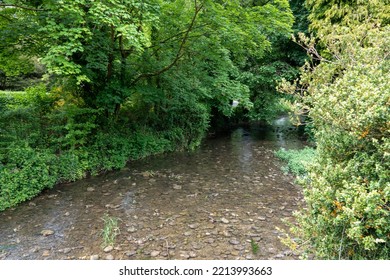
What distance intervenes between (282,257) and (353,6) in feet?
24.7

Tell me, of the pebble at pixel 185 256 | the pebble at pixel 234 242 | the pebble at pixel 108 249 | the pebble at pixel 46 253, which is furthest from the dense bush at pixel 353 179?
the pebble at pixel 46 253

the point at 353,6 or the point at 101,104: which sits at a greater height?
the point at 353,6

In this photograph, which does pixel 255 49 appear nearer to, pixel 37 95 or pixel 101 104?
pixel 101 104

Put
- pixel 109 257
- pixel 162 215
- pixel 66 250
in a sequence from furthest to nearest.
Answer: pixel 162 215, pixel 66 250, pixel 109 257

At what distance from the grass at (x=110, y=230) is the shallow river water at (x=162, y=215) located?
0.04 m

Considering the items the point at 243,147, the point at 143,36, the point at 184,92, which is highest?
the point at 143,36

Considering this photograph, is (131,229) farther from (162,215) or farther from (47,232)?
(47,232)

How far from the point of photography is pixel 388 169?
76.5 inches

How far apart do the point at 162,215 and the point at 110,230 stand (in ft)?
3.15

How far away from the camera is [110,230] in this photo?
3.98 metres

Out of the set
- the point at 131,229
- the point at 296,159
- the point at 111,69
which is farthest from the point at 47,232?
the point at 296,159

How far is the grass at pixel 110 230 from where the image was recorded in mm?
3740

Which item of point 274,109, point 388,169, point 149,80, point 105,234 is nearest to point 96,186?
point 105,234

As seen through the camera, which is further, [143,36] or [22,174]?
[22,174]
